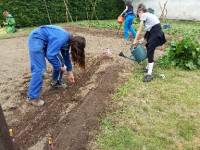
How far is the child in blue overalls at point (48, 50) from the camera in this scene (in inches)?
249

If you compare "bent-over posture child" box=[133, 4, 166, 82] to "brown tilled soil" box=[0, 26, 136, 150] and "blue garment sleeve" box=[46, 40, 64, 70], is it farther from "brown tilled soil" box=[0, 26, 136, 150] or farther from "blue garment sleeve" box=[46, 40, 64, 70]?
"blue garment sleeve" box=[46, 40, 64, 70]

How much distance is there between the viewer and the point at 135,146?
529 cm

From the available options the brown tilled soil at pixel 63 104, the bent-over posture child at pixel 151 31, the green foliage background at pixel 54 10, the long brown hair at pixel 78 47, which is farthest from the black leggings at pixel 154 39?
the green foliage background at pixel 54 10

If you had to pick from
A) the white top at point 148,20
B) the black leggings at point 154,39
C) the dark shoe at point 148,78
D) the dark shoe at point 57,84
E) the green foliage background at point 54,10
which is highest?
the white top at point 148,20

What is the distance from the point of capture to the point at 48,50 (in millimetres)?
6285

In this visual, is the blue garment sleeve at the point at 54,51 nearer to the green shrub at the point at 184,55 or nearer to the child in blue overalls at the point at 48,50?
the child in blue overalls at the point at 48,50

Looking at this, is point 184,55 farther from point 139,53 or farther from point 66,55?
point 66,55

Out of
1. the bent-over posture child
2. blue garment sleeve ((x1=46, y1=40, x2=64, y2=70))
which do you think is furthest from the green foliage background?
blue garment sleeve ((x1=46, y1=40, x2=64, y2=70))

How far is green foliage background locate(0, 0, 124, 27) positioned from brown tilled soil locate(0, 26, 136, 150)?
8497mm

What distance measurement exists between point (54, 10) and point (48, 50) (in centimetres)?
1334

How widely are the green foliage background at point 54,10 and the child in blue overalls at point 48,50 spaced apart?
12.2 m

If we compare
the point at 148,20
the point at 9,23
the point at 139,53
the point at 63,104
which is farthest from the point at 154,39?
the point at 9,23

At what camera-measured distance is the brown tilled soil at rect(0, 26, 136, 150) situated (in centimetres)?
553

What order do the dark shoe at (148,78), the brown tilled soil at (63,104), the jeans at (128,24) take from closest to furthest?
the brown tilled soil at (63,104)
the dark shoe at (148,78)
the jeans at (128,24)
